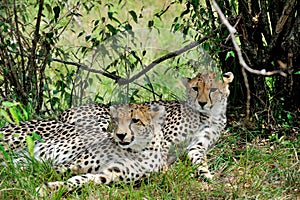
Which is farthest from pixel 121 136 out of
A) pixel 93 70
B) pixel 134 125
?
pixel 93 70

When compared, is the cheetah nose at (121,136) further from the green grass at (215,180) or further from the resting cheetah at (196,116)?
the resting cheetah at (196,116)

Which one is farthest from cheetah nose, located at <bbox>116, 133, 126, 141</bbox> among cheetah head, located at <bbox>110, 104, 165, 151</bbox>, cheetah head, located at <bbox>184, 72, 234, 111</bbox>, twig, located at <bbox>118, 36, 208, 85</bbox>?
twig, located at <bbox>118, 36, 208, 85</bbox>

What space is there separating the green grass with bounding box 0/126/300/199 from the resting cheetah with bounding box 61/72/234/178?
220 mm

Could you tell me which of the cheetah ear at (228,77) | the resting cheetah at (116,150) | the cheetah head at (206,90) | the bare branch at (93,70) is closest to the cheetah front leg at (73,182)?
the resting cheetah at (116,150)

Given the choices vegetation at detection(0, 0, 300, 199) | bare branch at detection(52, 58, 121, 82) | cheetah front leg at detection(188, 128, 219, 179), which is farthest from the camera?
bare branch at detection(52, 58, 121, 82)

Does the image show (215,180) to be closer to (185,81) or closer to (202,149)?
(202,149)

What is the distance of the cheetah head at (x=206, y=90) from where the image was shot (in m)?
4.61

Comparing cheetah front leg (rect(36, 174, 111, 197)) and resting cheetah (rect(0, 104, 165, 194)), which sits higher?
resting cheetah (rect(0, 104, 165, 194))

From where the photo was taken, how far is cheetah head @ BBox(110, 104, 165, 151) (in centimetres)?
401

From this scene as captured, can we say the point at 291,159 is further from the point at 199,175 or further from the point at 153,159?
the point at 153,159

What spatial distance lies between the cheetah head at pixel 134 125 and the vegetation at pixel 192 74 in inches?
10.5

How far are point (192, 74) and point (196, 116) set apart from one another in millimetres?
414

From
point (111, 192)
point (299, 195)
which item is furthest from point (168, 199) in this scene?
point (299, 195)

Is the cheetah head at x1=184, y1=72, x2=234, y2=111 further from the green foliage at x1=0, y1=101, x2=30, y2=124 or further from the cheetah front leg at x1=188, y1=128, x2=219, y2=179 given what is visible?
the green foliage at x1=0, y1=101, x2=30, y2=124
